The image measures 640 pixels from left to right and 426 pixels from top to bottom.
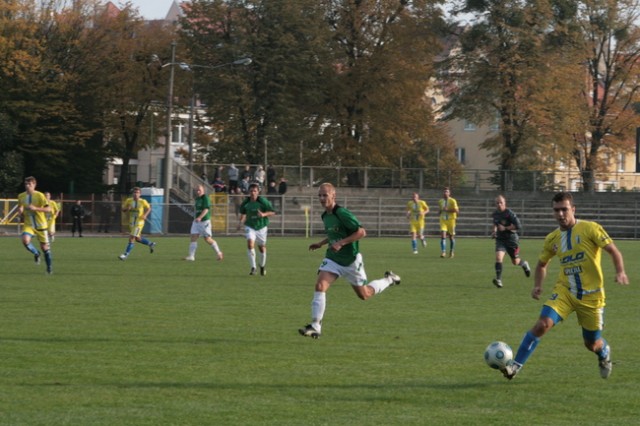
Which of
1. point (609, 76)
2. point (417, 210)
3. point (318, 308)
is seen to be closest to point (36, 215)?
point (318, 308)

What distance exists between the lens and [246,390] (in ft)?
33.4

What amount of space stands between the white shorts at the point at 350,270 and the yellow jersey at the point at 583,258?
393cm

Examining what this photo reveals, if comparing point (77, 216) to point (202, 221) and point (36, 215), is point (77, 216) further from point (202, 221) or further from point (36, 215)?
point (36, 215)

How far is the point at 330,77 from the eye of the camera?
6306cm

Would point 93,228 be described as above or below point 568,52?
below

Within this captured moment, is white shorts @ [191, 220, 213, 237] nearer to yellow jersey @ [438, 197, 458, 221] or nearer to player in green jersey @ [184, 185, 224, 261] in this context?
player in green jersey @ [184, 185, 224, 261]

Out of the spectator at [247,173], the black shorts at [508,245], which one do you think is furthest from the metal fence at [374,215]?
the black shorts at [508,245]

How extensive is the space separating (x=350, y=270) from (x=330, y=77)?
49.0 metres

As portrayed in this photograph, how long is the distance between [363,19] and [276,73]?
219 inches

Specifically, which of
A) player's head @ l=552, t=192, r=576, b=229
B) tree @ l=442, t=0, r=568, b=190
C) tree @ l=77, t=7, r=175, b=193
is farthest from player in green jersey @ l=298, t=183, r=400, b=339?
tree @ l=77, t=7, r=175, b=193

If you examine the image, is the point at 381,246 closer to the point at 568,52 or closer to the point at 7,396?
the point at 568,52

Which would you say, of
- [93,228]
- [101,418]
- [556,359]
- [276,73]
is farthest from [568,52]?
[101,418]

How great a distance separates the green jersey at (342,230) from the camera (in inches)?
570

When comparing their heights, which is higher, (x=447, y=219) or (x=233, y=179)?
(x=233, y=179)
